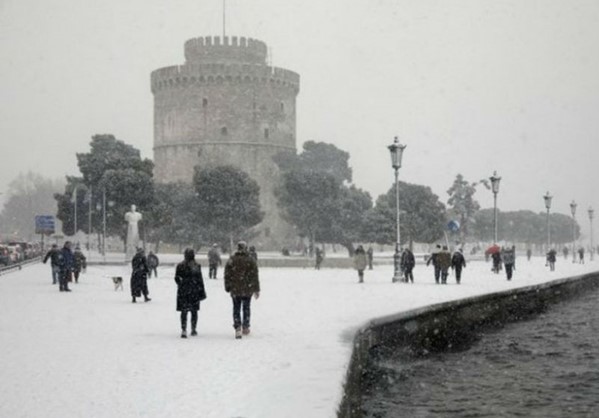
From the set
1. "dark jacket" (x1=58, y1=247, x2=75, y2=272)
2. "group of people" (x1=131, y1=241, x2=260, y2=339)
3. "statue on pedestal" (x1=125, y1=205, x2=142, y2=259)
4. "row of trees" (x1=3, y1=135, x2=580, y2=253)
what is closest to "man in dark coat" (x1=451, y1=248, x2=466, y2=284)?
"dark jacket" (x1=58, y1=247, x2=75, y2=272)

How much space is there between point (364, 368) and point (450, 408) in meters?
2.37

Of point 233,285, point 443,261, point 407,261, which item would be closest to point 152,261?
point 407,261

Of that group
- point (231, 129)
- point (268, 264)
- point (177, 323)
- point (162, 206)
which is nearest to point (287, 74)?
point (231, 129)

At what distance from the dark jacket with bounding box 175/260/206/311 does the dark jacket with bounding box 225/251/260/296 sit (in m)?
0.56

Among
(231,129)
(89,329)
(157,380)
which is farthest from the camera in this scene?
(231,129)

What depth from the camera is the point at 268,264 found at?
45.7 meters

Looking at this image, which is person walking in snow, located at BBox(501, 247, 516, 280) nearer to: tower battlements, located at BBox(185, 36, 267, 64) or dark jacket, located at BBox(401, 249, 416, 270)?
dark jacket, located at BBox(401, 249, 416, 270)

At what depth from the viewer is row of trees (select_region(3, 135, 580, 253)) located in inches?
2345

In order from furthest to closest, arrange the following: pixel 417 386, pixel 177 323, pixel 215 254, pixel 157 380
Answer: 1. pixel 215 254
2. pixel 177 323
3. pixel 417 386
4. pixel 157 380

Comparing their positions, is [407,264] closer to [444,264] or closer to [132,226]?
[444,264]

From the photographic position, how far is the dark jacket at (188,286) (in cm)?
1262

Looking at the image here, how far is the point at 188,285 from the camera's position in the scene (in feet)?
41.6

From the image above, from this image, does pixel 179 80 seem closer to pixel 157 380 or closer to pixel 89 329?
pixel 89 329

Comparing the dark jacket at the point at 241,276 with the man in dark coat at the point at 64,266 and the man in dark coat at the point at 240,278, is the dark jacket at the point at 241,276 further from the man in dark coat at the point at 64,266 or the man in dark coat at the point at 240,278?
the man in dark coat at the point at 64,266
